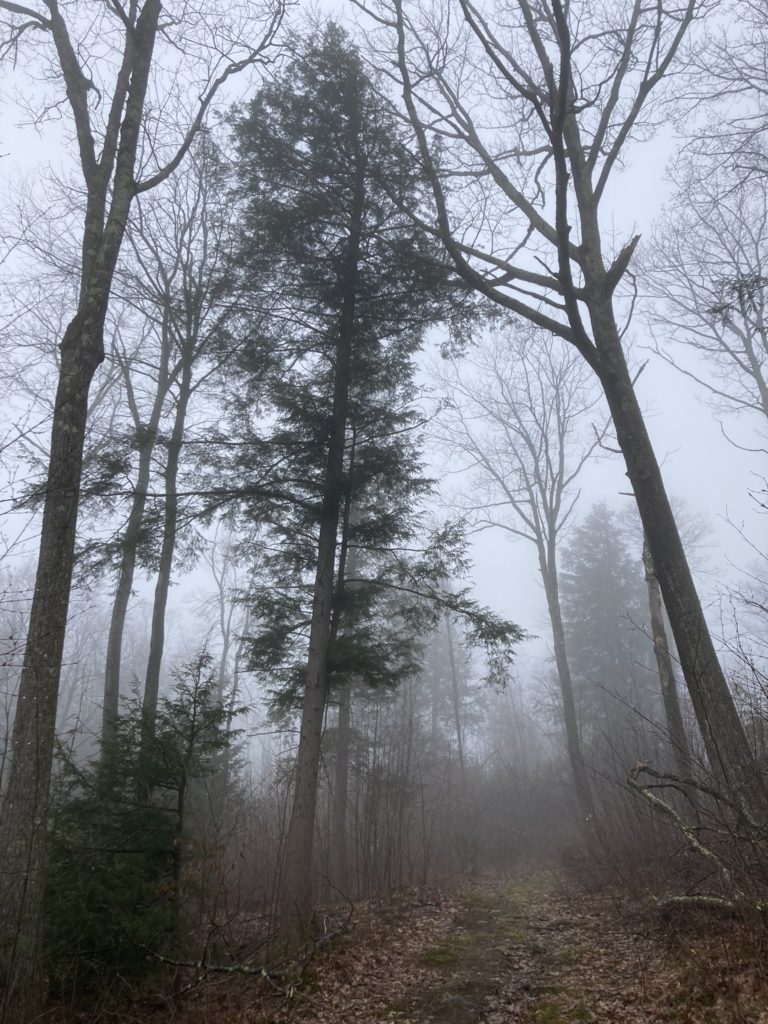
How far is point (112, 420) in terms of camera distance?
15.8m

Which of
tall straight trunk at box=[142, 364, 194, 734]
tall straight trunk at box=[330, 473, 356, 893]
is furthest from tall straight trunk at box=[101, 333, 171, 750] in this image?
tall straight trunk at box=[330, 473, 356, 893]

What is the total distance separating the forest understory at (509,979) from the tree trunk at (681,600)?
112 centimetres

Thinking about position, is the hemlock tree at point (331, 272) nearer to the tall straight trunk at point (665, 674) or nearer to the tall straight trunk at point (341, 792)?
the tall straight trunk at point (341, 792)

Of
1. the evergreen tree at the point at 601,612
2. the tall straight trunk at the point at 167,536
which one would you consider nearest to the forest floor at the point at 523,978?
the tall straight trunk at the point at 167,536

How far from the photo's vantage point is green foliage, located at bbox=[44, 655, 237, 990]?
190 inches

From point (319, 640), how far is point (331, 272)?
17.5 feet

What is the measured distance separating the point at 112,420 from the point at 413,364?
29.8 ft

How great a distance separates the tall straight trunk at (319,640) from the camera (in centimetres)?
683

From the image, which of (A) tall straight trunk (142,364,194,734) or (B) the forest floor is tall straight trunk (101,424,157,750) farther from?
(B) the forest floor

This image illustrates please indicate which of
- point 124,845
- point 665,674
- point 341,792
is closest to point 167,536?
point 124,845

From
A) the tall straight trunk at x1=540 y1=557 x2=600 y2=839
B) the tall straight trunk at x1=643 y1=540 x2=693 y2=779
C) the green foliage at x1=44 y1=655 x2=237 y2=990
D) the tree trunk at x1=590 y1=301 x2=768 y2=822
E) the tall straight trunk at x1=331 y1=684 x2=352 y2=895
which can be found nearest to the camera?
the green foliage at x1=44 y1=655 x2=237 y2=990

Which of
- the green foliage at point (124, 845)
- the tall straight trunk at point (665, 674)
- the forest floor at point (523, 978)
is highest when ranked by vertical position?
the tall straight trunk at point (665, 674)

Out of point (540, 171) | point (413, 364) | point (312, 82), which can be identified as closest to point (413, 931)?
point (413, 364)

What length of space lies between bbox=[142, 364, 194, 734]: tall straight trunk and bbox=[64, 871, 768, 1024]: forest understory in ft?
11.7
